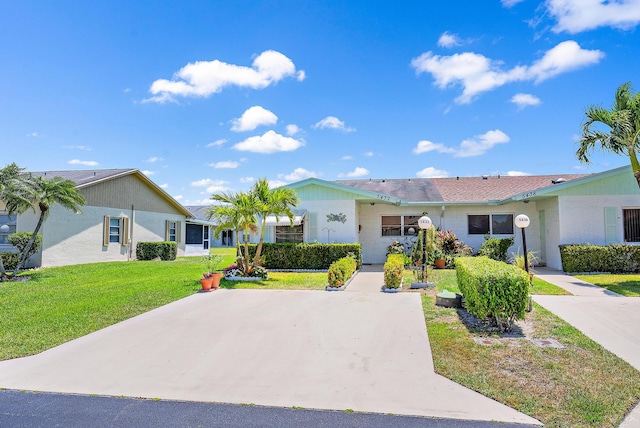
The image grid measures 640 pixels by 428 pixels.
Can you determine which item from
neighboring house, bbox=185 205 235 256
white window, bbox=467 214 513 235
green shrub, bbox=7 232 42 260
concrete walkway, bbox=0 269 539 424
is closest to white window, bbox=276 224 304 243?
white window, bbox=467 214 513 235

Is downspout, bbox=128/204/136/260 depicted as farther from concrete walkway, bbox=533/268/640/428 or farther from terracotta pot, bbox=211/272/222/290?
concrete walkway, bbox=533/268/640/428

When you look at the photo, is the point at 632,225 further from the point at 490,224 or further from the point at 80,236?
the point at 80,236

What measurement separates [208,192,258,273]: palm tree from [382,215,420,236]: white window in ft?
27.8

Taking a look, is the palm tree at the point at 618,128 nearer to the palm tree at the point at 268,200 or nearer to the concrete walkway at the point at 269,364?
the concrete walkway at the point at 269,364

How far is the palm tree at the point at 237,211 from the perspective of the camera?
13.9 m

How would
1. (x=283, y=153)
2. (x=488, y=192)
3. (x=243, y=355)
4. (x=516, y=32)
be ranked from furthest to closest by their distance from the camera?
(x=283, y=153), (x=488, y=192), (x=516, y=32), (x=243, y=355)

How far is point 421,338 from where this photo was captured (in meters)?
6.52

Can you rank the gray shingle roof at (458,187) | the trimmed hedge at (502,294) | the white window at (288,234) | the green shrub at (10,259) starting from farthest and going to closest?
the gray shingle roof at (458,187) < the white window at (288,234) < the green shrub at (10,259) < the trimmed hedge at (502,294)

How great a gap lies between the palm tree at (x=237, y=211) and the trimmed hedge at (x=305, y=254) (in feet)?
8.13

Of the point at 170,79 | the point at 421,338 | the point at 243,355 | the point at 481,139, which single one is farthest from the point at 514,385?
the point at 481,139

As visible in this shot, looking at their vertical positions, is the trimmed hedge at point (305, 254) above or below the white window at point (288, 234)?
below

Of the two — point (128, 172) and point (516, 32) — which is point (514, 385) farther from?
point (128, 172)

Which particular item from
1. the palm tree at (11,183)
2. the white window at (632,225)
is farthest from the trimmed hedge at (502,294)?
the palm tree at (11,183)

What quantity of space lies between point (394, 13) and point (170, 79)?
9.93 meters
